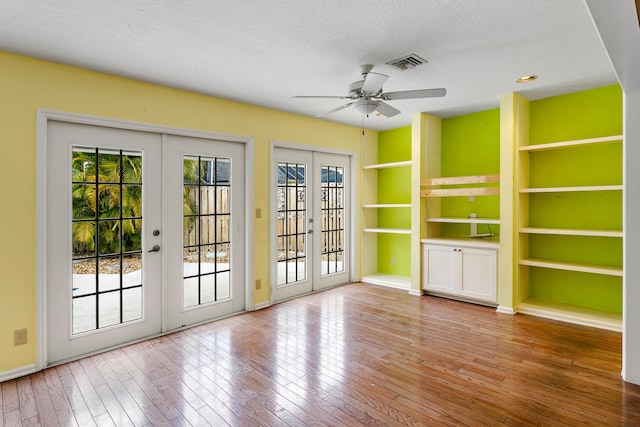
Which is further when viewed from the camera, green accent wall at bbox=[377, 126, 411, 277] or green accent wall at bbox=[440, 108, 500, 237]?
green accent wall at bbox=[377, 126, 411, 277]

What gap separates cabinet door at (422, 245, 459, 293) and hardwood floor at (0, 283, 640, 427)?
2.85 ft

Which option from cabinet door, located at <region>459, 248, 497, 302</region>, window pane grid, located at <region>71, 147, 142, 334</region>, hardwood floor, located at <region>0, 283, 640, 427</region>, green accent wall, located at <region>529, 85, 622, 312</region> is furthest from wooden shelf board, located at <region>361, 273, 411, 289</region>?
window pane grid, located at <region>71, 147, 142, 334</region>

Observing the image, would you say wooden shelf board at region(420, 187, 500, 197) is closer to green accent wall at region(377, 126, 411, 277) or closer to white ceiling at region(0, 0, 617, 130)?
green accent wall at region(377, 126, 411, 277)

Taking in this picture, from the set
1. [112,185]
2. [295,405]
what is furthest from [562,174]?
[112,185]

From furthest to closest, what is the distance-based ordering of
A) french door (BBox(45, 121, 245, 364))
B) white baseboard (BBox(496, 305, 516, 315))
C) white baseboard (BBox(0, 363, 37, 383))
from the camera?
white baseboard (BBox(496, 305, 516, 315)), french door (BBox(45, 121, 245, 364)), white baseboard (BBox(0, 363, 37, 383))

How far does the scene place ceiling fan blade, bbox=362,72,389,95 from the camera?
9.45 feet

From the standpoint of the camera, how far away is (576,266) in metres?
3.87

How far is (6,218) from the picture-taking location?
9.17 feet

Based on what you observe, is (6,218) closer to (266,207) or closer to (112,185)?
(112,185)

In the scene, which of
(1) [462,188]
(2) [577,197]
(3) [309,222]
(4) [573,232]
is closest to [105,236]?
(3) [309,222]

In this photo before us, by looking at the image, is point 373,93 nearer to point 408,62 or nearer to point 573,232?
point 408,62

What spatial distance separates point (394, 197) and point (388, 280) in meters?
1.42

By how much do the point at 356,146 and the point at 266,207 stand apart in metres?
2.12

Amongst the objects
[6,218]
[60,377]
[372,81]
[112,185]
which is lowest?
[60,377]
